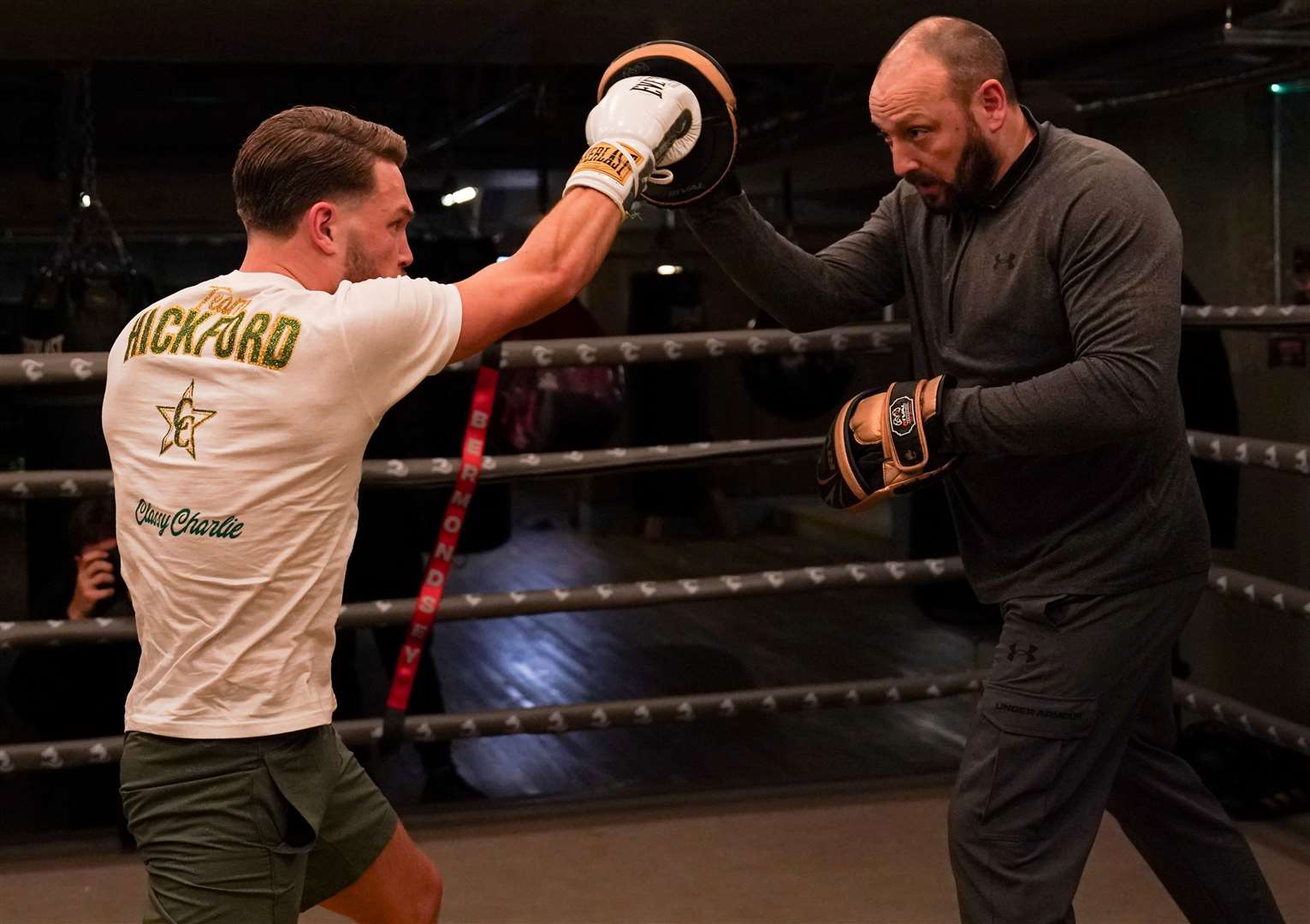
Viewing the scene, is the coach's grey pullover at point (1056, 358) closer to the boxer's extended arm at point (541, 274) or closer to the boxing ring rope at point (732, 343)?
the boxer's extended arm at point (541, 274)

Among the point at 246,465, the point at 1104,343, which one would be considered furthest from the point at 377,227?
the point at 1104,343

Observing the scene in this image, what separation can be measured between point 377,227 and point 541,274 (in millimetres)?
207

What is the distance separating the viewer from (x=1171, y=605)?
213 cm

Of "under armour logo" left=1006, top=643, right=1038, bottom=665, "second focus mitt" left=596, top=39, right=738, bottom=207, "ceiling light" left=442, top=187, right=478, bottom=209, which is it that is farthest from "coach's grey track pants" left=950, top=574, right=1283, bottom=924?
"ceiling light" left=442, top=187, right=478, bottom=209

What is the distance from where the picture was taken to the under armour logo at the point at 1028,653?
208 centimetres

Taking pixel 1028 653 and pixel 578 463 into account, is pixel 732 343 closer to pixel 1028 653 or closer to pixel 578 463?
pixel 578 463

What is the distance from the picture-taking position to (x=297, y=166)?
1784 mm

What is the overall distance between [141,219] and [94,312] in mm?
231

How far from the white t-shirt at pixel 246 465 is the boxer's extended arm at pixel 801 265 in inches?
24.9

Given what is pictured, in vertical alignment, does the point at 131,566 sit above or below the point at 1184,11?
below

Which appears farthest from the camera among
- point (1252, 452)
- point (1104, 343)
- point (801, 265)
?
point (1252, 452)

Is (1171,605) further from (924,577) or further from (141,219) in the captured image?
(141,219)

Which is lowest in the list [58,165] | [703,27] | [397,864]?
[397,864]

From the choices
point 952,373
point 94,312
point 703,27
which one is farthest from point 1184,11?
point 94,312
